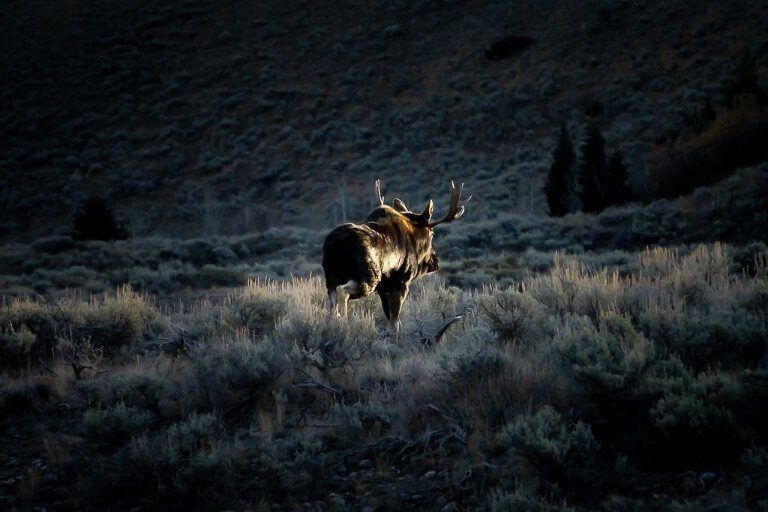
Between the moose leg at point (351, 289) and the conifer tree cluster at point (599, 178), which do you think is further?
the conifer tree cluster at point (599, 178)

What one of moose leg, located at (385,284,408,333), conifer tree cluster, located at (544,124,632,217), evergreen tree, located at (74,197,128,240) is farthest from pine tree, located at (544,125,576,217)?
moose leg, located at (385,284,408,333)

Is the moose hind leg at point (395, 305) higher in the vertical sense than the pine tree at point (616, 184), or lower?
lower

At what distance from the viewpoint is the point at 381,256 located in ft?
19.4

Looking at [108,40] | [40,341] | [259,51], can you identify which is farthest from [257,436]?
[108,40]

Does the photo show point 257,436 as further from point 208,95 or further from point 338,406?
point 208,95

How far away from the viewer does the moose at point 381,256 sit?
5.64 meters

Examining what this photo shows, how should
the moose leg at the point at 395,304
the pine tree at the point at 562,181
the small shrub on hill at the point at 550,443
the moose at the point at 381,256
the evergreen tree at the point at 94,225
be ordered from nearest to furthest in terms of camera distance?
the small shrub on hill at the point at 550,443 < the moose at the point at 381,256 < the moose leg at the point at 395,304 < the evergreen tree at the point at 94,225 < the pine tree at the point at 562,181

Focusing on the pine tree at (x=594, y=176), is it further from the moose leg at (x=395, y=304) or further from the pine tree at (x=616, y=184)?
the moose leg at (x=395, y=304)

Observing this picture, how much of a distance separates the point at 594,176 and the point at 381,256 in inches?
753

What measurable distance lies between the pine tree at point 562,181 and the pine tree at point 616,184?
2.08 metres

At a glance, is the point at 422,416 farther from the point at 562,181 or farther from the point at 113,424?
the point at 562,181

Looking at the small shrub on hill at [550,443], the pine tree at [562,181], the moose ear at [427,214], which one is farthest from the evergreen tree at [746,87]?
the small shrub on hill at [550,443]

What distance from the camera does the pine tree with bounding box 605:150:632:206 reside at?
2253 centimetres

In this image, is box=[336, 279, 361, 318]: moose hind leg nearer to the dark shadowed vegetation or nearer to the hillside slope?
the dark shadowed vegetation
